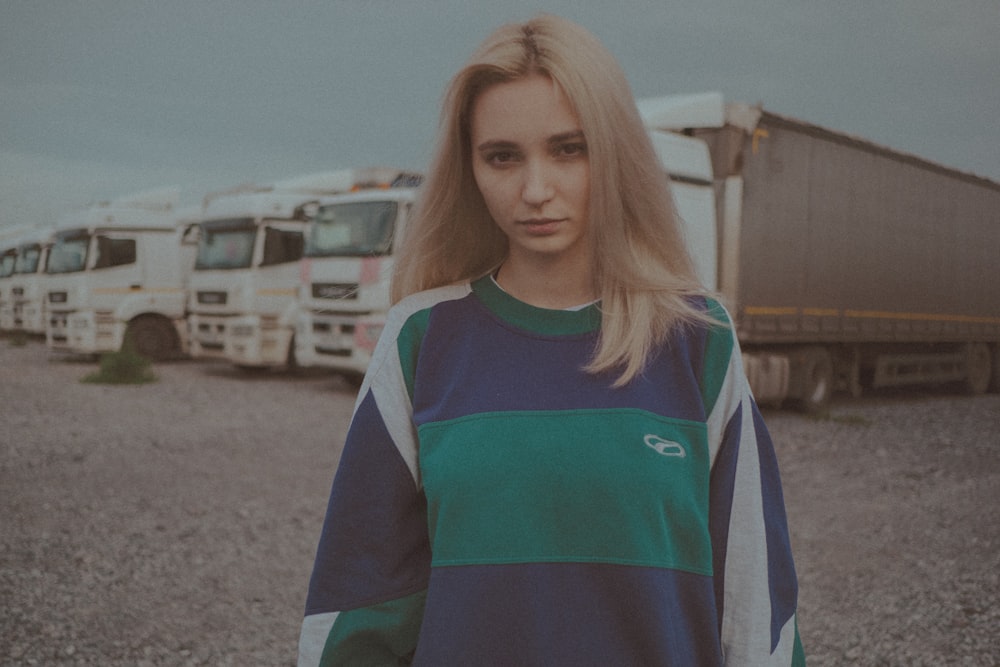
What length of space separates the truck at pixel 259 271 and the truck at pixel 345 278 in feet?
5.26

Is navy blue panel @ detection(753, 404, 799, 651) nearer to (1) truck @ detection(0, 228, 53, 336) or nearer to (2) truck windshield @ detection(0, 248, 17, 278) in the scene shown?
(1) truck @ detection(0, 228, 53, 336)

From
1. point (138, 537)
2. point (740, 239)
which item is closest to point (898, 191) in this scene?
point (740, 239)

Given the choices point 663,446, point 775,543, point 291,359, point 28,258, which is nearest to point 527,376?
point 663,446

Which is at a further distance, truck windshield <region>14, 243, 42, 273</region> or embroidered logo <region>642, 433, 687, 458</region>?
truck windshield <region>14, 243, 42, 273</region>

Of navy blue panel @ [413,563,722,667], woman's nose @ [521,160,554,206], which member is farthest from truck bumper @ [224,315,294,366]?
navy blue panel @ [413,563,722,667]

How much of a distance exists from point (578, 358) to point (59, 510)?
18.0 feet

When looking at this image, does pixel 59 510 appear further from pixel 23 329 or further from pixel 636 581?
pixel 23 329

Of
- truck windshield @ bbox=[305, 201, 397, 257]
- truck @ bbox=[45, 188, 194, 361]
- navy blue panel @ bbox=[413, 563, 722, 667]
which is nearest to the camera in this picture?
navy blue panel @ bbox=[413, 563, 722, 667]

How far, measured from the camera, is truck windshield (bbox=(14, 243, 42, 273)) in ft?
74.2

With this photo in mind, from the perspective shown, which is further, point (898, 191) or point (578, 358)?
point (898, 191)

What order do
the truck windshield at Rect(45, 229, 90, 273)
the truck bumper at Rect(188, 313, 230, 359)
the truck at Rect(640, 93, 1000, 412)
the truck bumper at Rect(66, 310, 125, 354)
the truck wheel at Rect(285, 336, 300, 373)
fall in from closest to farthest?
1. the truck at Rect(640, 93, 1000, 412)
2. the truck wheel at Rect(285, 336, 300, 373)
3. the truck bumper at Rect(188, 313, 230, 359)
4. the truck bumper at Rect(66, 310, 125, 354)
5. the truck windshield at Rect(45, 229, 90, 273)

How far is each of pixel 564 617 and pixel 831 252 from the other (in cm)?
1083

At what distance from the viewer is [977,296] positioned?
50.5ft

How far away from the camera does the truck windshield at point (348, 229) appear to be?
1135 centimetres
